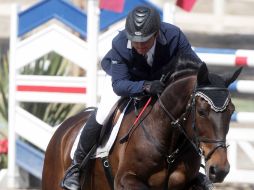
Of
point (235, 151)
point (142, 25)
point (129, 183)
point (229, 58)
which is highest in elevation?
point (142, 25)

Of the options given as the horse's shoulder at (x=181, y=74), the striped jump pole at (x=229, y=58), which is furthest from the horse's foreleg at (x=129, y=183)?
the striped jump pole at (x=229, y=58)

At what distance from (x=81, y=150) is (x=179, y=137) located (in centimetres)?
89

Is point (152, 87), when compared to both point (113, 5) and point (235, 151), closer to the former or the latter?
point (113, 5)

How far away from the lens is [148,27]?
536 cm

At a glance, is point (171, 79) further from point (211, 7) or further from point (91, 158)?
point (211, 7)

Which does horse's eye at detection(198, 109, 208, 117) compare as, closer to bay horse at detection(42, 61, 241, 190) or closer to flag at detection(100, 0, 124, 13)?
bay horse at detection(42, 61, 241, 190)

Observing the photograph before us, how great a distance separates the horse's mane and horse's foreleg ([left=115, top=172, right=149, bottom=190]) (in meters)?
0.63

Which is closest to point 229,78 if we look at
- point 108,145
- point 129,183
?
point 129,183

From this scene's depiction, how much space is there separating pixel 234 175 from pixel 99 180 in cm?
276

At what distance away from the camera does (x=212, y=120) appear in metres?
5.03

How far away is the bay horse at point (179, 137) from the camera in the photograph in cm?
503

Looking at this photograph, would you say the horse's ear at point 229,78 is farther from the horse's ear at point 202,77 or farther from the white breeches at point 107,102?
the white breeches at point 107,102

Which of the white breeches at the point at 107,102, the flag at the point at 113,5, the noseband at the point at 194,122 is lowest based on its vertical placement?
the flag at the point at 113,5

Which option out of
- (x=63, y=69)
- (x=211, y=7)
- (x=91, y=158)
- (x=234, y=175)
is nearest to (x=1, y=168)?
(x=63, y=69)
